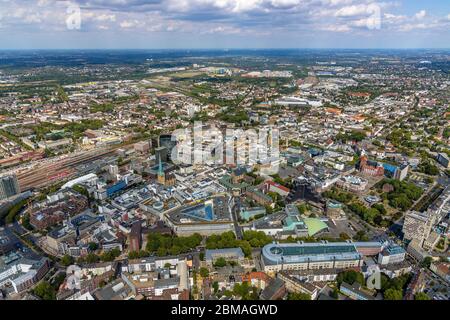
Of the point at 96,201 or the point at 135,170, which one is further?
the point at 135,170

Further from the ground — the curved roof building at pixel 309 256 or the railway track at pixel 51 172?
the curved roof building at pixel 309 256

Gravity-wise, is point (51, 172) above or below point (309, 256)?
below

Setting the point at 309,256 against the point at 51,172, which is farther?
the point at 51,172

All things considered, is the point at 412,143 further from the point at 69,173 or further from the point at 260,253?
the point at 69,173

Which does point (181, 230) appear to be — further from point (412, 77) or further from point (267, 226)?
point (412, 77)

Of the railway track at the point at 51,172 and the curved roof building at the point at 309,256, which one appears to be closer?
the curved roof building at the point at 309,256

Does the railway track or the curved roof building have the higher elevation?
the curved roof building

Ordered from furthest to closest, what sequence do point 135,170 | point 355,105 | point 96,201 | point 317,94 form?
point 317,94 → point 355,105 → point 135,170 → point 96,201

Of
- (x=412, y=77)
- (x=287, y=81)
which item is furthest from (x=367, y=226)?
(x=412, y=77)

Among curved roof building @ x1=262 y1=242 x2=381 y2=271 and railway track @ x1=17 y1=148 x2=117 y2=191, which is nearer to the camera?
curved roof building @ x1=262 y1=242 x2=381 y2=271
